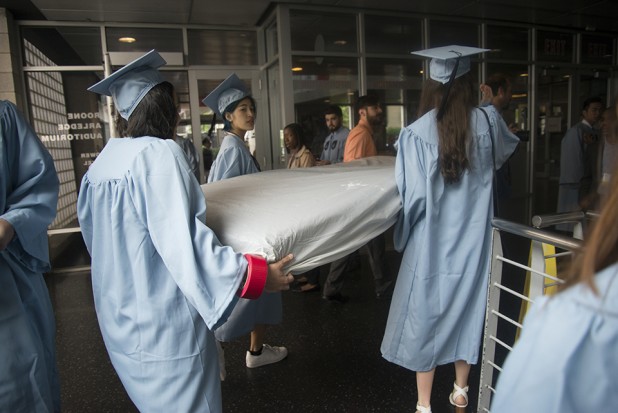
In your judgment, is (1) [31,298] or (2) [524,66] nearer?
(1) [31,298]

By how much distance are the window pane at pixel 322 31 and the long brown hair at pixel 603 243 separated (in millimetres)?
5156

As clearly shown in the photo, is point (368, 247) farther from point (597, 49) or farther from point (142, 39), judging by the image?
point (597, 49)

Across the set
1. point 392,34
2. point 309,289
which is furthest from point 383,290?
point 392,34

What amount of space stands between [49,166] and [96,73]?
13.3 ft

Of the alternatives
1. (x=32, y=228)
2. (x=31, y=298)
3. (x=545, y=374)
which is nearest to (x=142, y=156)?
(x=32, y=228)

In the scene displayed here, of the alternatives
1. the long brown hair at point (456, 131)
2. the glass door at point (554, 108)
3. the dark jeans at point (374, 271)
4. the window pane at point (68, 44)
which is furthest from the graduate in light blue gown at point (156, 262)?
the glass door at point (554, 108)

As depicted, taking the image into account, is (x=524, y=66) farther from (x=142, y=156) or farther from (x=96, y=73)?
(x=142, y=156)

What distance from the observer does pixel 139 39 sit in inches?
214

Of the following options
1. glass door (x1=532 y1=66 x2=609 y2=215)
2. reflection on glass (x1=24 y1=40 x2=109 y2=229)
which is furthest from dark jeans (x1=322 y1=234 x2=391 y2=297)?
glass door (x1=532 y1=66 x2=609 y2=215)

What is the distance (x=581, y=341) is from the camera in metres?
0.57

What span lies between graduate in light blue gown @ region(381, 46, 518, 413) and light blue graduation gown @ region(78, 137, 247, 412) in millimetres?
943

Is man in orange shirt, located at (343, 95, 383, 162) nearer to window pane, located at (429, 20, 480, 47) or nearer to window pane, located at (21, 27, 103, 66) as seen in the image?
window pane, located at (429, 20, 480, 47)

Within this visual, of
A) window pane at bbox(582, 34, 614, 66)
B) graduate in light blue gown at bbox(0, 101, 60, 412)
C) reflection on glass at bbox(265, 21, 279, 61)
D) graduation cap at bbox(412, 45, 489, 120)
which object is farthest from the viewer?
window pane at bbox(582, 34, 614, 66)

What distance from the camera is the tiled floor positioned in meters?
2.38
